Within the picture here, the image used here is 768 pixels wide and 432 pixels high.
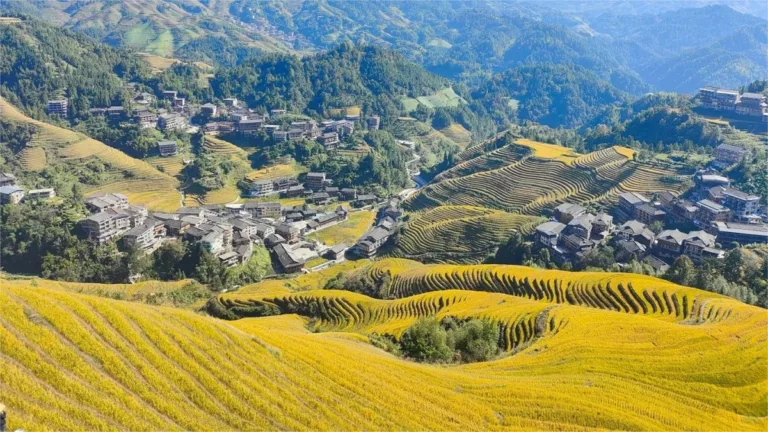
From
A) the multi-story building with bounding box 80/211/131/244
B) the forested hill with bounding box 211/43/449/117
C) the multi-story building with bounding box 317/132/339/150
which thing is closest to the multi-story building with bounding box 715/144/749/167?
the multi-story building with bounding box 317/132/339/150

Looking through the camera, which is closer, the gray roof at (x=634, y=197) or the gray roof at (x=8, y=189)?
the gray roof at (x=8, y=189)

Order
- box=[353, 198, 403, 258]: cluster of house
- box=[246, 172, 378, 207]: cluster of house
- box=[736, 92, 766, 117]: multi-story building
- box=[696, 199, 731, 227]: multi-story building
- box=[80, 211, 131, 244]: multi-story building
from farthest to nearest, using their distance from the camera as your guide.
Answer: box=[736, 92, 766, 117]: multi-story building → box=[246, 172, 378, 207]: cluster of house → box=[353, 198, 403, 258]: cluster of house → box=[696, 199, 731, 227]: multi-story building → box=[80, 211, 131, 244]: multi-story building

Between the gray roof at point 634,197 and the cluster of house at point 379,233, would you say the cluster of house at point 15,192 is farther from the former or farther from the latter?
the gray roof at point 634,197

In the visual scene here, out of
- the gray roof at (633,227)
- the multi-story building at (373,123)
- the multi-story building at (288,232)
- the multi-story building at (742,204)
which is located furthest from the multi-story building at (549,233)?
the multi-story building at (373,123)

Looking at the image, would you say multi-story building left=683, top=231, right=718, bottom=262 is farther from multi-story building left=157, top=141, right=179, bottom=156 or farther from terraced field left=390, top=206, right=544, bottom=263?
multi-story building left=157, top=141, right=179, bottom=156

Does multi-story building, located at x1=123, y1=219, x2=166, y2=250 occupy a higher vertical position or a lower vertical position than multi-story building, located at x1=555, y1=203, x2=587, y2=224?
lower

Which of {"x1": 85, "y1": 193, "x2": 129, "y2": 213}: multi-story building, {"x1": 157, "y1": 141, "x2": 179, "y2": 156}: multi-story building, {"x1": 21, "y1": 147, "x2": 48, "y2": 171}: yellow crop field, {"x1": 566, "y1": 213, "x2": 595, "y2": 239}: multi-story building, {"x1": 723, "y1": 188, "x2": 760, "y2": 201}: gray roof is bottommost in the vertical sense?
{"x1": 85, "y1": 193, "x2": 129, "y2": 213}: multi-story building

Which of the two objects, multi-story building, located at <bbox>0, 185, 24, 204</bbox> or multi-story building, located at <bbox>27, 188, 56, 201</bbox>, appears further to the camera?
multi-story building, located at <bbox>27, 188, 56, 201</bbox>
